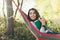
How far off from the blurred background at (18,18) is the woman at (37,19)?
0.03m

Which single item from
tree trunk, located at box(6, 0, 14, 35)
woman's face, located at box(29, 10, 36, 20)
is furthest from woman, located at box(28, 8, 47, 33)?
tree trunk, located at box(6, 0, 14, 35)

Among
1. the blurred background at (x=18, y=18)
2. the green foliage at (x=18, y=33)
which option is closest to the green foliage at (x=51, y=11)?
the blurred background at (x=18, y=18)

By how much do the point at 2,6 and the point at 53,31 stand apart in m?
0.52

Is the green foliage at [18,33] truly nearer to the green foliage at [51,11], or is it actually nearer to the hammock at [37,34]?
the hammock at [37,34]

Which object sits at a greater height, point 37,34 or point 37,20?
point 37,20

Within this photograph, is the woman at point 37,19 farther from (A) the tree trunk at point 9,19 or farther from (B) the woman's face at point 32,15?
(A) the tree trunk at point 9,19

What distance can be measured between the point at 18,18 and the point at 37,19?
18cm

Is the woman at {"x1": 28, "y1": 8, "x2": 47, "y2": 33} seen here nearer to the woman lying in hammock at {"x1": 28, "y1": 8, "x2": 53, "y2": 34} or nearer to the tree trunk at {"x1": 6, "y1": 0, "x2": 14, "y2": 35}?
the woman lying in hammock at {"x1": 28, "y1": 8, "x2": 53, "y2": 34}

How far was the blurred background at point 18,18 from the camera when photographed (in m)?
1.75

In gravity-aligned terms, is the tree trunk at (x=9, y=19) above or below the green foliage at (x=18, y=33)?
above

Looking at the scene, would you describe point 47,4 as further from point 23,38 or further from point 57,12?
point 23,38

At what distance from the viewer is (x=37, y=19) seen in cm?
177

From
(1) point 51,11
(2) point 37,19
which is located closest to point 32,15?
(2) point 37,19

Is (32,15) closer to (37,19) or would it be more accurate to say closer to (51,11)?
(37,19)
